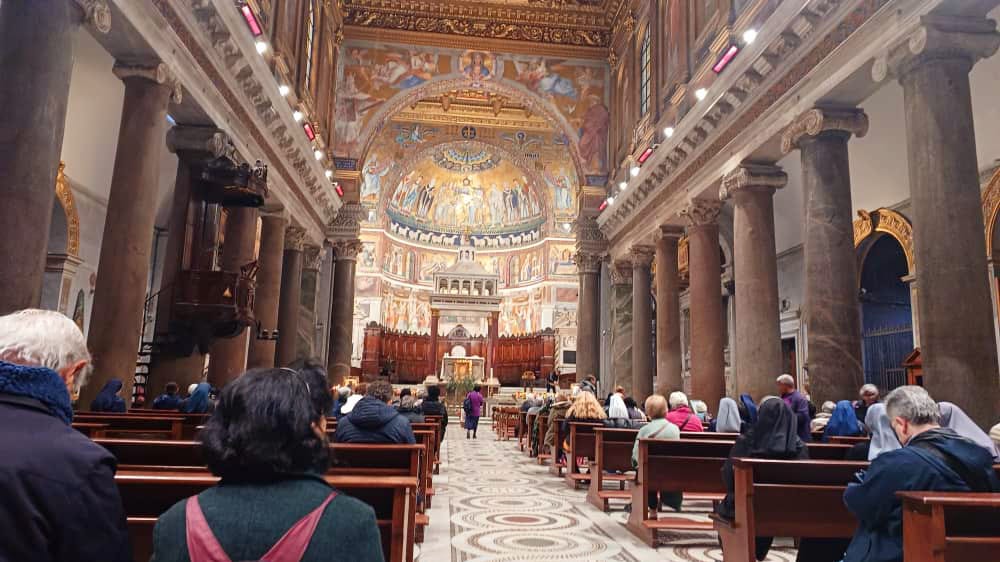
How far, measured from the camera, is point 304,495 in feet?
4.60

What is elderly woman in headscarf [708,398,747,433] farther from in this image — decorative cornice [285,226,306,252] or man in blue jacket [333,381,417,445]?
decorative cornice [285,226,306,252]

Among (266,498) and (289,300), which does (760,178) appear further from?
(289,300)

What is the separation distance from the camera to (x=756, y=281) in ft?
34.1

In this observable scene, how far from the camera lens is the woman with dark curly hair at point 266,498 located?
1353 mm

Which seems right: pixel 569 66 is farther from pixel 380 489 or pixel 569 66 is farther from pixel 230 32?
pixel 380 489

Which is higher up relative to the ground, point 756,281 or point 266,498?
point 756,281

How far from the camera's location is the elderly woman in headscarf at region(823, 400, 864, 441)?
672cm

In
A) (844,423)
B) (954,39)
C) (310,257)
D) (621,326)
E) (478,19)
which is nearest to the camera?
(954,39)

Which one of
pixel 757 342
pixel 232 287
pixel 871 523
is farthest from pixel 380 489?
pixel 757 342

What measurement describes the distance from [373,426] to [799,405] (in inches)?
189

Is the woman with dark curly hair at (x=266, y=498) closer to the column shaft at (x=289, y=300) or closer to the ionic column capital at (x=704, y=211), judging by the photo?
the ionic column capital at (x=704, y=211)

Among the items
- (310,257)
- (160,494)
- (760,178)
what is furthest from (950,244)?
(310,257)

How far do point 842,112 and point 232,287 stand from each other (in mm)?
8852

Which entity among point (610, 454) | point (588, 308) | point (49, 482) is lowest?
point (610, 454)
